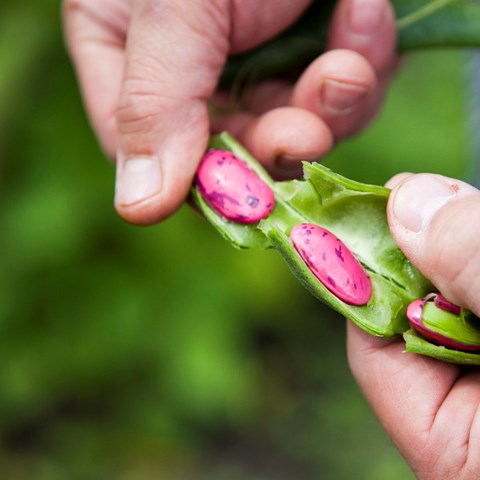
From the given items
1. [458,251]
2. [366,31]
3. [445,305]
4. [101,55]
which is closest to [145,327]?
[101,55]

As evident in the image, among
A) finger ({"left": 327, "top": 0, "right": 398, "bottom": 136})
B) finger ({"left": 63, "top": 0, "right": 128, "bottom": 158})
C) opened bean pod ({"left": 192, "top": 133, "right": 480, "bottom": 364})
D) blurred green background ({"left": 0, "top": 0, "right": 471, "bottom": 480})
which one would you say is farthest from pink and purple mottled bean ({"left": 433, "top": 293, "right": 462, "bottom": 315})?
blurred green background ({"left": 0, "top": 0, "right": 471, "bottom": 480})

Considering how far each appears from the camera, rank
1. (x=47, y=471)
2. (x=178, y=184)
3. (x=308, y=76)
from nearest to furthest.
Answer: (x=178, y=184)
(x=308, y=76)
(x=47, y=471)

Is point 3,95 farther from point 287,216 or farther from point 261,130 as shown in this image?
point 287,216

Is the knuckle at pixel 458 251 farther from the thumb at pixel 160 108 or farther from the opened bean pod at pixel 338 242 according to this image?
the thumb at pixel 160 108

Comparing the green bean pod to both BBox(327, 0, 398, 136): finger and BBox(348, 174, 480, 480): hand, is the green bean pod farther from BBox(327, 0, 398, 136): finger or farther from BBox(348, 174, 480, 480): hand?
BBox(327, 0, 398, 136): finger

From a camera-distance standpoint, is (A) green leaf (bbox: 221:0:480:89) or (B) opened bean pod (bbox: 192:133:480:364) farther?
(A) green leaf (bbox: 221:0:480:89)

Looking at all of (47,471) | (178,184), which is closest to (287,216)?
(178,184)

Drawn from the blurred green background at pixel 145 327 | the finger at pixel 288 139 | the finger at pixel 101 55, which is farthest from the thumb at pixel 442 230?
the blurred green background at pixel 145 327
